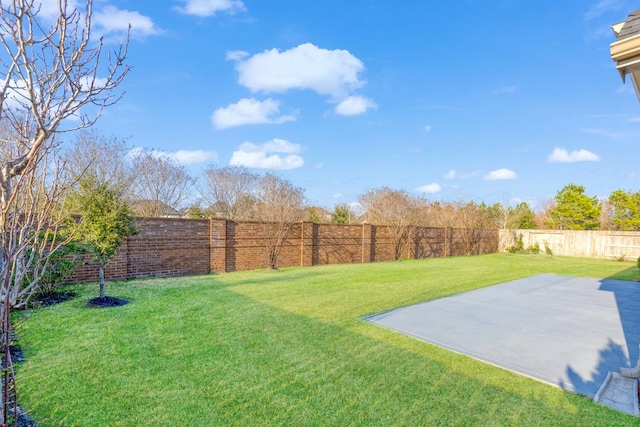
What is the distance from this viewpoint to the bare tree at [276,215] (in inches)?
463

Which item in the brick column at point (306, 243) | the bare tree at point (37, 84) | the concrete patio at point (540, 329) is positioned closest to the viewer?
the bare tree at point (37, 84)

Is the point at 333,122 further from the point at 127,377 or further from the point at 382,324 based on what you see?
the point at 127,377

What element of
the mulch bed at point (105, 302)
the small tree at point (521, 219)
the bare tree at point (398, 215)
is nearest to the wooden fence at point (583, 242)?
the small tree at point (521, 219)

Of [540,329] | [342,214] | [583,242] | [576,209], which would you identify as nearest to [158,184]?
[342,214]

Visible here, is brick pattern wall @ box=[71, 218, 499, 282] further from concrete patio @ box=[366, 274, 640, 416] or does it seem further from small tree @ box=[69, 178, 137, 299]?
concrete patio @ box=[366, 274, 640, 416]

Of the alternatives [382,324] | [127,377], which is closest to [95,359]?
[127,377]

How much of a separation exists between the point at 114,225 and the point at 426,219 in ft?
56.8

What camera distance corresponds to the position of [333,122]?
17.9m

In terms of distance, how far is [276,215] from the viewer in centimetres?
1184

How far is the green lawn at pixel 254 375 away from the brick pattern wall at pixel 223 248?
120 inches

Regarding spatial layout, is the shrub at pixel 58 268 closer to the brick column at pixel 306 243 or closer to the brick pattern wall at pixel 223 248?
the brick pattern wall at pixel 223 248

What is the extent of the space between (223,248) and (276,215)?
2.23 metres

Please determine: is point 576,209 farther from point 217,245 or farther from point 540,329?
point 217,245

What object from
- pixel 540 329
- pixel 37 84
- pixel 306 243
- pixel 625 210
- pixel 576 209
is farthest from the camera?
pixel 576 209
